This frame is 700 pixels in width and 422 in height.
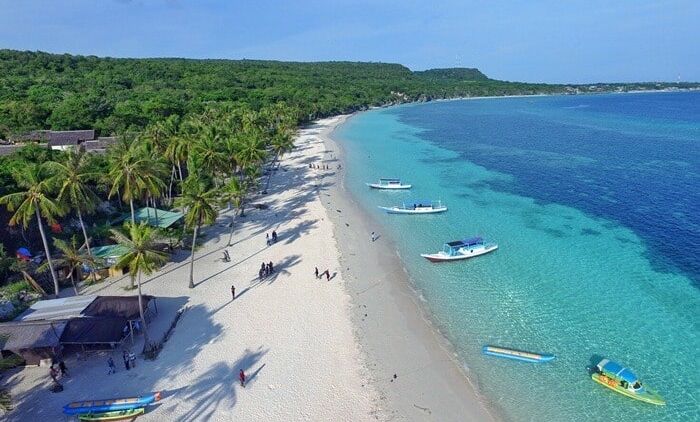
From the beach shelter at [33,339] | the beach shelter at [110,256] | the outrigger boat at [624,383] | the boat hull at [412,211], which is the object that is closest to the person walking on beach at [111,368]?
the beach shelter at [33,339]

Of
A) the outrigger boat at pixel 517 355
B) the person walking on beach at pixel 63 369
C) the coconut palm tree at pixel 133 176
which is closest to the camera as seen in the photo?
the person walking on beach at pixel 63 369

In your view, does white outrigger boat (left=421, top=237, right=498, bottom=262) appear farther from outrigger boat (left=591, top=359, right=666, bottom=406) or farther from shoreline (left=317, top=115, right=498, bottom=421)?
outrigger boat (left=591, top=359, right=666, bottom=406)

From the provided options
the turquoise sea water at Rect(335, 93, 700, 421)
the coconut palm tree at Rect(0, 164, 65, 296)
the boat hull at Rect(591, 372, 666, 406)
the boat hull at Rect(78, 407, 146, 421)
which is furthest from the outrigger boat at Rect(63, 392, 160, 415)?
the boat hull at Rect(591, 372, 666, 406)

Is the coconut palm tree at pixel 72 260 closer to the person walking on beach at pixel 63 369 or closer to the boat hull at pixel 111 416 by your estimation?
the person walking on beach at pixel 63 369

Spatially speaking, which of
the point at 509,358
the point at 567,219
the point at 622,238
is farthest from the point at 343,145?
the point at 509,358

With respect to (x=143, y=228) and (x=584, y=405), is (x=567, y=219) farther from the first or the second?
(x=143, y=228)

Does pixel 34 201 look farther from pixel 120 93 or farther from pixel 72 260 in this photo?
pixel 120 93

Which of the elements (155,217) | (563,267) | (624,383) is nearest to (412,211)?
(563,267)
